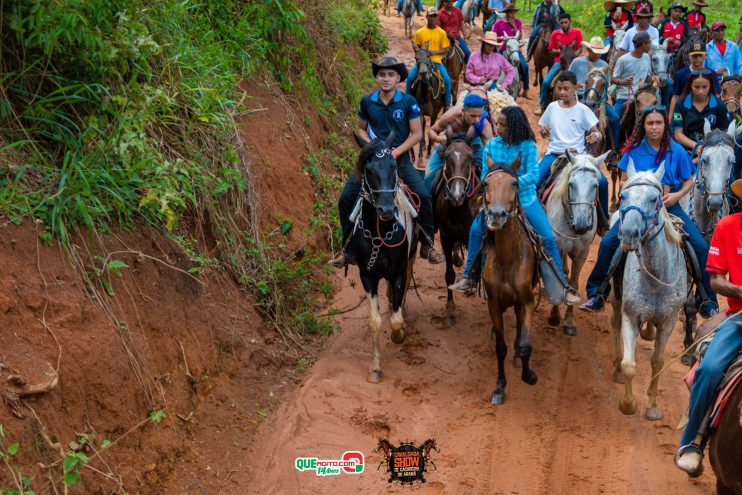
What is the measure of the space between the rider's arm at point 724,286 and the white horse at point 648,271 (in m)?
1.15

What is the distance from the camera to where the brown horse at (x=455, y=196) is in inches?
369

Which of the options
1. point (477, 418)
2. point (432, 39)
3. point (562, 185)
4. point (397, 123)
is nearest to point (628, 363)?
point (477, 418)

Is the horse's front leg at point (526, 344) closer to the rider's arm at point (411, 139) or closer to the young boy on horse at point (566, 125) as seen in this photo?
the rider's arm at point (411, 139)

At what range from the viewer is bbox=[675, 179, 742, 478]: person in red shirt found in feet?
19.0

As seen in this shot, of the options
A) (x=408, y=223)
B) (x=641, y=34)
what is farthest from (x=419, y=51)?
(x=408, y=223)

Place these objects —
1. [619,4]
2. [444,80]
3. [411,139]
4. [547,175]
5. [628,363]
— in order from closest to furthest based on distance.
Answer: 1. [628,363]
2. [411,139]
3. [547,175]
4. [444,80]
5. [619,4]

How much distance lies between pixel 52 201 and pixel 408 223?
3872 mm

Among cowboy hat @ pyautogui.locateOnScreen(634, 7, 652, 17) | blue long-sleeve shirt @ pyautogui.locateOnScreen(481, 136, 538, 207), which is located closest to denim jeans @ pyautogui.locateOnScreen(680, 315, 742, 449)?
blue long-sleeve shirt @ pyautogui.locateOnScreen(481, 136, 538, 207)

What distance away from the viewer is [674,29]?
20.0 m

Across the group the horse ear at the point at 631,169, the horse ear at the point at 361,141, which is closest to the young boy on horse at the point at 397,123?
the horse ear at the point at 361,141

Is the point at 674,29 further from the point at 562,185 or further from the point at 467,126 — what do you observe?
the point at 562,185

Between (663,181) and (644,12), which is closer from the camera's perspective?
(663,181)

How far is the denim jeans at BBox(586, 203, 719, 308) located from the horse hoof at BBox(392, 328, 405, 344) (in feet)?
7.23

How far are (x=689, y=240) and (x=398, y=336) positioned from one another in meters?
3.36
